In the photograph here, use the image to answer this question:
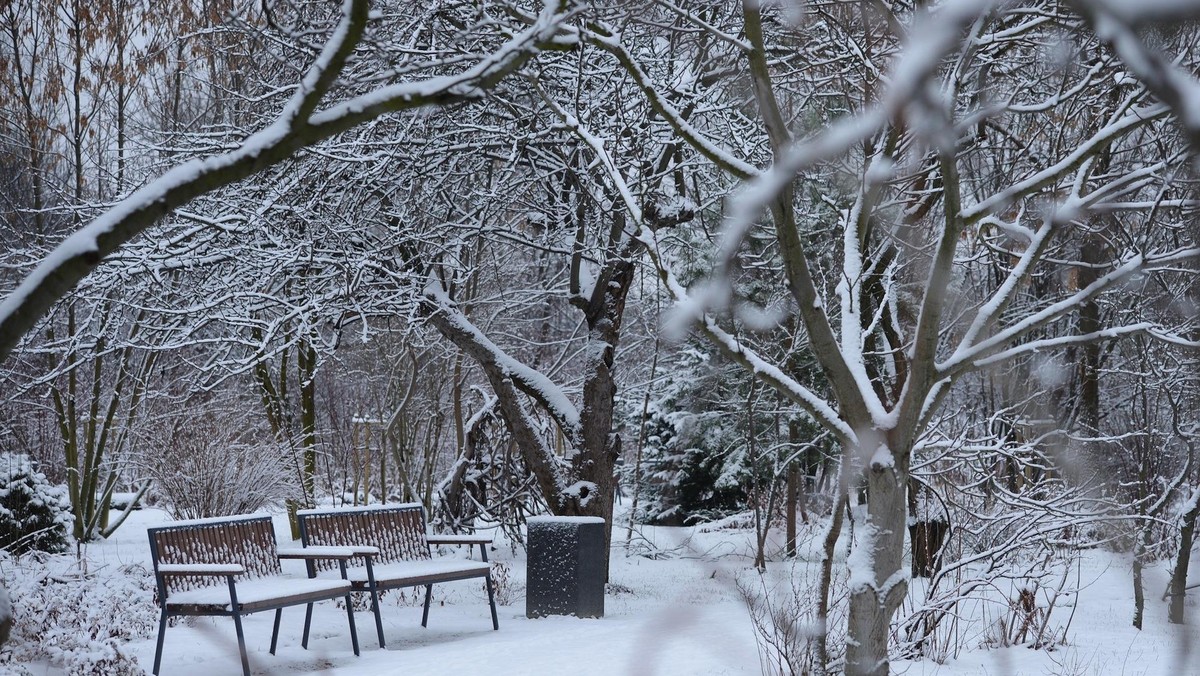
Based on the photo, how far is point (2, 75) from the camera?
12.7 metres

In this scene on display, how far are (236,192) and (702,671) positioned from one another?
19.5 feet

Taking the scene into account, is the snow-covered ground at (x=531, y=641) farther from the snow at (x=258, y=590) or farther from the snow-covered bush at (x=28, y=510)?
the snow-covered bush at (x=28, y=510)

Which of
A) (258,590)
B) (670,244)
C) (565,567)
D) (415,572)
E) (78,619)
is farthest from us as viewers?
(670,244)

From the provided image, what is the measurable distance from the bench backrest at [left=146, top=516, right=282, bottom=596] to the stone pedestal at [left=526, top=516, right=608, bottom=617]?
2.21 meters

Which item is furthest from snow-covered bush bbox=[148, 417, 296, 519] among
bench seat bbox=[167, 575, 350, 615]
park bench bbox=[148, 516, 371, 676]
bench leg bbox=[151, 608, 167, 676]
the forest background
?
bench leg bbox=[151, 608, 167, 676]

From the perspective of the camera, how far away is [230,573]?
5480 millimetres

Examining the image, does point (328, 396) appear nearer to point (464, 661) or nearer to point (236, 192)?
point (236, 192)

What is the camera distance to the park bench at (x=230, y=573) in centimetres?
554

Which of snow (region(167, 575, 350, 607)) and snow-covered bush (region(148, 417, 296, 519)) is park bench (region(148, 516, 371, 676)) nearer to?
snow (region(167, 575, 350, 607))

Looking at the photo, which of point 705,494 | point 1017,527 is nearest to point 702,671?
point 1017,527

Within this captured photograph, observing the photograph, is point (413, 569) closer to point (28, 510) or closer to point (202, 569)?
point (202, 569)

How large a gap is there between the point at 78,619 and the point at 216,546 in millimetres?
1146

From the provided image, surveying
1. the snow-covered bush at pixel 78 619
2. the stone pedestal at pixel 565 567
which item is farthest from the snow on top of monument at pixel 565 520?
the snow-covered bush at pixel 78 619

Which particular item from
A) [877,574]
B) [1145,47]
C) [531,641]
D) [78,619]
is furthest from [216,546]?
[1145,47]
